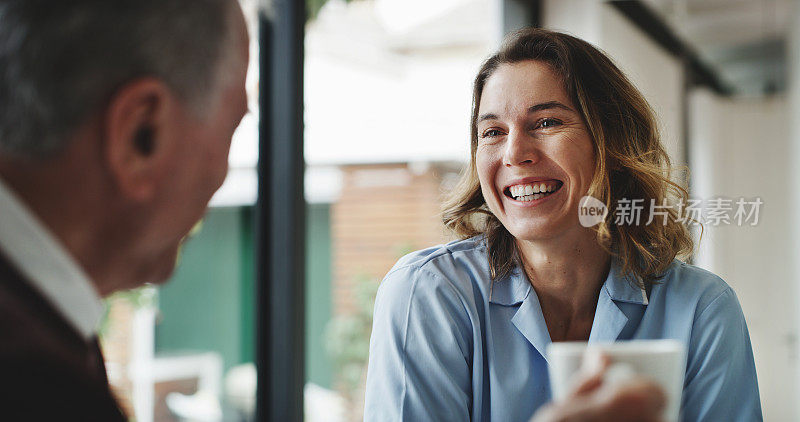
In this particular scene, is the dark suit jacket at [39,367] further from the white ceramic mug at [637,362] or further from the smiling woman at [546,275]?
the smiling woman at [546,275]

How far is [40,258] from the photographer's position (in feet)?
1.79

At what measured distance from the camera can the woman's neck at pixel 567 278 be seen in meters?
1.30

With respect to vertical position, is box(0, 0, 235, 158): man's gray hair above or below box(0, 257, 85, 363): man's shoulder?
above

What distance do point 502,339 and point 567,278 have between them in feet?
0.64

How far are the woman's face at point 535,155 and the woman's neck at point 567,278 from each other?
4 centimetres

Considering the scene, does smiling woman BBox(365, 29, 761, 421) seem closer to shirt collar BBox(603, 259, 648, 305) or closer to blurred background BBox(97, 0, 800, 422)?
shirt collar BBox(603, 259, 648, 305)

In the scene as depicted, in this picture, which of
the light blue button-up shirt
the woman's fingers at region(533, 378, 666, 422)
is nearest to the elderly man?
the woman's fingers at region(533, 378, 666, 422)

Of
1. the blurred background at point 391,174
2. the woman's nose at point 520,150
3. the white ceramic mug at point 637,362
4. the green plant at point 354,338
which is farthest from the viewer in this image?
the green plant at point 354,338

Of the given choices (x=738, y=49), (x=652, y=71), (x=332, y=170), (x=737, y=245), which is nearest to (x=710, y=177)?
(x=737, y=245)

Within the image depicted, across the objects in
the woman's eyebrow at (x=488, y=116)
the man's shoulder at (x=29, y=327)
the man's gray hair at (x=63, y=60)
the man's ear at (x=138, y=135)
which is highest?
the woman's eyebrow at (x=488, y=116)

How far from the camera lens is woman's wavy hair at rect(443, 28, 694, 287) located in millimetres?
1290

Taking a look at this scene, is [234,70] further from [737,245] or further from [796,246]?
[737,245]

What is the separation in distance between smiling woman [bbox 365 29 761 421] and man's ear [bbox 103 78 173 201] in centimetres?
63

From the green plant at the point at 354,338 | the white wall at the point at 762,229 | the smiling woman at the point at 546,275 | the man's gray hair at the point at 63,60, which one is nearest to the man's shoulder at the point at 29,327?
the man's gray hair at the point at 63,60
